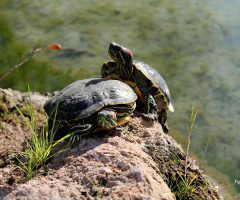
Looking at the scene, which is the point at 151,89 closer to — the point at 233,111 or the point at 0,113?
the point at 0,113

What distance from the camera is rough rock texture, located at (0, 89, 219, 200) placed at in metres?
2.45

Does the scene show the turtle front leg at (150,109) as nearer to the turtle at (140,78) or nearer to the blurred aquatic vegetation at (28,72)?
the turtle at (140,78)

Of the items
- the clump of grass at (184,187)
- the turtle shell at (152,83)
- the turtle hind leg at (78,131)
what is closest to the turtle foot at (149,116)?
the turtle shell at (152,83)

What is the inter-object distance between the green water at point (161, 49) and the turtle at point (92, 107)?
2494mm

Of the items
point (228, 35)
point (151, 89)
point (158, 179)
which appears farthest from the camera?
point (228, 35)

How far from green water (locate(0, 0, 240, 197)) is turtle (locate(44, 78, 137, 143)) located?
249 centimetres

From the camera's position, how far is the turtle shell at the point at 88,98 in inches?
120

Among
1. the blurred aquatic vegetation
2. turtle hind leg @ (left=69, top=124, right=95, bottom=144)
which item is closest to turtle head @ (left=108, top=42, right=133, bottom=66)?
turtle hind leg @ (left=69, top=124, right=95, bottom=144)

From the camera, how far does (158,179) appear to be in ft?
8.98

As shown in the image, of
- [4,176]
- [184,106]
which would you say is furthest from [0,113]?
[184,106]

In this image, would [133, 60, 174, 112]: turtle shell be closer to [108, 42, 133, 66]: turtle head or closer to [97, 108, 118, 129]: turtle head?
[108, 42, 133, 66]: turtle head

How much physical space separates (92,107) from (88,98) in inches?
4.7

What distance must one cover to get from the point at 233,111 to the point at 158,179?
3986 millimetres

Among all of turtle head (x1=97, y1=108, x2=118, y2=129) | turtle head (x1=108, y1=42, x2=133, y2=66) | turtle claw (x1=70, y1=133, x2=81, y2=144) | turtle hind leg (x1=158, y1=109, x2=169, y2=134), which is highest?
turtle head (x1=108, y1=42, x2=133, y2=66)
